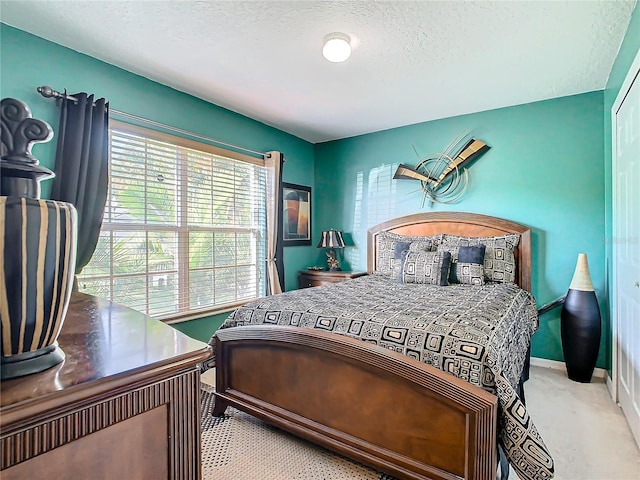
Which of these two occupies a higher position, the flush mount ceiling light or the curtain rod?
the flush mount ceiling light

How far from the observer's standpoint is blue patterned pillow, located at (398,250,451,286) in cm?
298

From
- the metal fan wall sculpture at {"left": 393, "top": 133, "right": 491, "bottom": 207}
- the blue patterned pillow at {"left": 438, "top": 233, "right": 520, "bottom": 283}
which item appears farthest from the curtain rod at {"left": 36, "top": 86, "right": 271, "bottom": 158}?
A: the blue patterned pillow at {"left": 438, "top": 233, "right": 520, "bottom": 283}

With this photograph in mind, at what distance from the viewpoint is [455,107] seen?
3.45 meters

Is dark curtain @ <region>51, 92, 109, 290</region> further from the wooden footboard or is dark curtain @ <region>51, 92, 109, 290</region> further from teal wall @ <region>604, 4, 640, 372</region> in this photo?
teal wall @ <region>604, 4, 640, 372</region>

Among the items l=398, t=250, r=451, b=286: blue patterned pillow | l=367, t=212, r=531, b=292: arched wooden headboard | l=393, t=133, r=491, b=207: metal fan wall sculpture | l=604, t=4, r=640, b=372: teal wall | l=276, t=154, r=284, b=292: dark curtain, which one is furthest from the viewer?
l=276, t=154, r=284, b=292: dark curtain

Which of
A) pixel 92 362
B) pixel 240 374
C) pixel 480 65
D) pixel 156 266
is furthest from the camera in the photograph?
pixel 156 266

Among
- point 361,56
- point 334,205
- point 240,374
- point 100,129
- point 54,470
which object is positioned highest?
point 361,56

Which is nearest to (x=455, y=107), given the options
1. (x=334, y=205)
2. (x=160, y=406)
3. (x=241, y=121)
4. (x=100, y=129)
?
(x=334, y=205)

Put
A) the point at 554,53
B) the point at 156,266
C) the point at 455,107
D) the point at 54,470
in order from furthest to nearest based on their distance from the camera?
the point at 455,107 < the point at 156,266 < the point at 554,53 < the point at 54,470

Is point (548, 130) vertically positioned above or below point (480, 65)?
below

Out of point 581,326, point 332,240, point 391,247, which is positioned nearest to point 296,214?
point 332,240

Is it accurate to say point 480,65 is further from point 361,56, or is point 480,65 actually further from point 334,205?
point 334,205

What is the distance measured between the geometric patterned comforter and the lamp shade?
147cm

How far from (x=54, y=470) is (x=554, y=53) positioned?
326 cm
